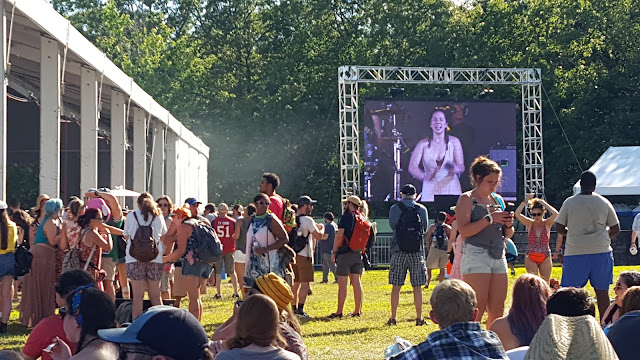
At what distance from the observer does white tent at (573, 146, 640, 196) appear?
26562 millimetres

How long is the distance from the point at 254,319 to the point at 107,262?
9.11 metres

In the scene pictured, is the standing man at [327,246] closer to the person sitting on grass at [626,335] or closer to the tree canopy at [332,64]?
the person sitting on grass at [626,335]

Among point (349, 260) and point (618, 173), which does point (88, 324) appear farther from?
point (618, 173)

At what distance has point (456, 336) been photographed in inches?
179

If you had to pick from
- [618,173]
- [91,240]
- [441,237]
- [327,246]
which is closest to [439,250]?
[441,237]

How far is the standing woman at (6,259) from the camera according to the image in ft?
38.2

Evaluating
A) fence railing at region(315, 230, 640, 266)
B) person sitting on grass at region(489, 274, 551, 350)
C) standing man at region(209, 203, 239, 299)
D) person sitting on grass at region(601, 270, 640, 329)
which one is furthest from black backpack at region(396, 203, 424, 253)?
fence railing at region(315, 230, 640, 266)

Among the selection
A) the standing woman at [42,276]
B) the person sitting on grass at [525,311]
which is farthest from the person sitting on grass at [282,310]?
the standing woman at [42,276]

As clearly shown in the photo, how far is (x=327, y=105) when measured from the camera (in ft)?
164

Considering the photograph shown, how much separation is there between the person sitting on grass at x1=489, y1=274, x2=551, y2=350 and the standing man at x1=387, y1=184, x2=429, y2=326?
6.53 m

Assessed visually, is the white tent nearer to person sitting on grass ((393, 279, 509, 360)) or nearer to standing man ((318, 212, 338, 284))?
standing man ((318, 212, 338, 284))

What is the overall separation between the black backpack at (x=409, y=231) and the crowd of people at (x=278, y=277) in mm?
15

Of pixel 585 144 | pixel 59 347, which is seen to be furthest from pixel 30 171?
pixel 59 347

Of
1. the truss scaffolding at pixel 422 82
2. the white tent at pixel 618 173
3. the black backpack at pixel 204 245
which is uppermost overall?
the truss scaffolding at pixel 422 82
